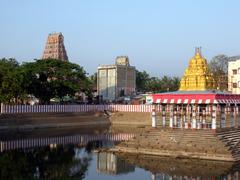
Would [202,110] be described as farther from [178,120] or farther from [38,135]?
[38,135]

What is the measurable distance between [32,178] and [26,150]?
32.5 feet

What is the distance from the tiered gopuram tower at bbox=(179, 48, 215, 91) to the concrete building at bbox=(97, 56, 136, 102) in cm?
5196

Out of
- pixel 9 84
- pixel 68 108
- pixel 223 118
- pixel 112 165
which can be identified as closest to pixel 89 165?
pixel 112 165

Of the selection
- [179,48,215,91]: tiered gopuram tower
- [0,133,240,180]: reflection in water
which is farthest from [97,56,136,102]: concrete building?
[179,48,215,91]: tiered gopuram tower

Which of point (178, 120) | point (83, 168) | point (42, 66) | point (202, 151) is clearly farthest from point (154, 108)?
point (42, 66)

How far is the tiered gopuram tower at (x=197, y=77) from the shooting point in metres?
29.8

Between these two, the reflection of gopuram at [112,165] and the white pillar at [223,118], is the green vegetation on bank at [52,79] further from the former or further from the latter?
the white pillar at [223,118]

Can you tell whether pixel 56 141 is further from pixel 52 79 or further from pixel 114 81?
pixel 114 81

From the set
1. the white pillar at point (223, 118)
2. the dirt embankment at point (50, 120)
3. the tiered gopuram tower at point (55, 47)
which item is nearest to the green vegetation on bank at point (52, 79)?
the dirt embankment at point (50, 120)

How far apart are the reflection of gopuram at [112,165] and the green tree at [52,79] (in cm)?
2659

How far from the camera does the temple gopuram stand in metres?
27.5

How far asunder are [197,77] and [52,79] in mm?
27739

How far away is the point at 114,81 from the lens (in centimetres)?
8388

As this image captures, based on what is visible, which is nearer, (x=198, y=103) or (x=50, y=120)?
(x=198, y=103)
